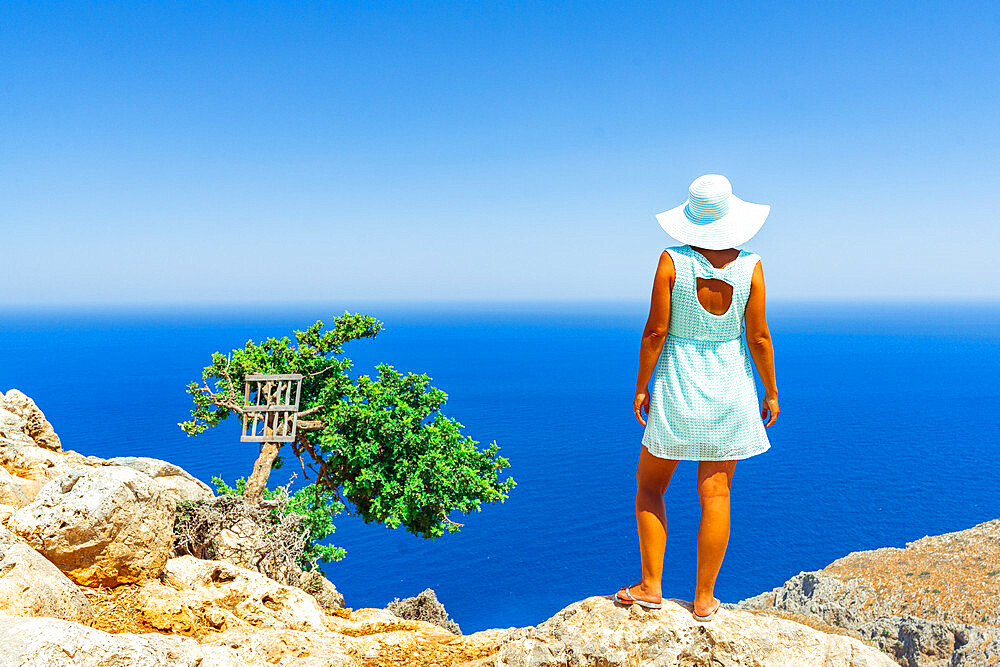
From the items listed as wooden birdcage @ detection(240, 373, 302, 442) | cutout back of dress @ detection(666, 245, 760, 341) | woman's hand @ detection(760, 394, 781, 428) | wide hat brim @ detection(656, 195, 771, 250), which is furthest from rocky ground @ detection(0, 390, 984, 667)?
wooden birdcage @ detection(240, 373, 302, 442)

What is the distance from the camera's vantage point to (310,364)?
52.5ft

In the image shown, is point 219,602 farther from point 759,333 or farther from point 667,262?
point 759,333

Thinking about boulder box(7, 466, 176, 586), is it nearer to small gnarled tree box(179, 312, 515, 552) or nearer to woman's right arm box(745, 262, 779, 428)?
small gnarled tree box(179, 312, 515, 552)

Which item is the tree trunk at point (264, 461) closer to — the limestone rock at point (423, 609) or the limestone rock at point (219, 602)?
the limestone rock at point (423, 609)

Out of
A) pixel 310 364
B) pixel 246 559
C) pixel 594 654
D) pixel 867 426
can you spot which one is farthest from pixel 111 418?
pixel 867 426

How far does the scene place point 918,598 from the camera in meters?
22.5

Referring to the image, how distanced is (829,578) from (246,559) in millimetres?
24995

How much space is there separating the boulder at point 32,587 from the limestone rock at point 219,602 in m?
0.88

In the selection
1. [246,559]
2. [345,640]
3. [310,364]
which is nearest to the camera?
[345,640]

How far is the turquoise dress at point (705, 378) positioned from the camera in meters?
5.75

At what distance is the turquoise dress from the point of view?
575 centimetres

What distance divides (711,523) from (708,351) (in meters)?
1.84

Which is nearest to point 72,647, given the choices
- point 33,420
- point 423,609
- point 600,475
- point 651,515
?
point 651,515

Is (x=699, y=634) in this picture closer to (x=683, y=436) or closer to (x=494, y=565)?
(x=683, y=436)
